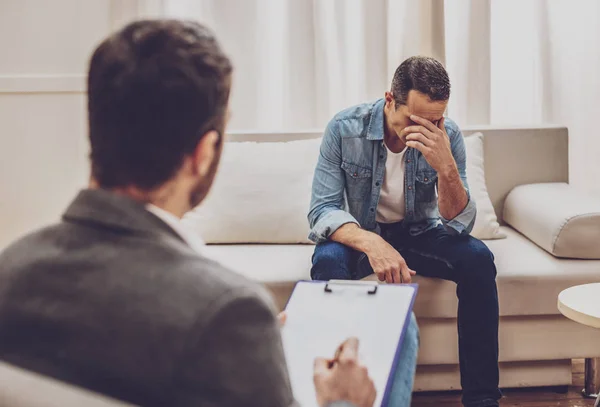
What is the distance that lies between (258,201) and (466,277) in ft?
2.50

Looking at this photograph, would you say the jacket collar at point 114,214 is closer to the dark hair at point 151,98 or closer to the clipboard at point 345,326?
the dark hair at point 151,98

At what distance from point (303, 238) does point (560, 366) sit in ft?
2.80

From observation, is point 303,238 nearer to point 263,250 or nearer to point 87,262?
point 263,250

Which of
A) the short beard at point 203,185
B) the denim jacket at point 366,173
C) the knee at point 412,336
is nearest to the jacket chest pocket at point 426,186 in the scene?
the denim jacket at point 366,173

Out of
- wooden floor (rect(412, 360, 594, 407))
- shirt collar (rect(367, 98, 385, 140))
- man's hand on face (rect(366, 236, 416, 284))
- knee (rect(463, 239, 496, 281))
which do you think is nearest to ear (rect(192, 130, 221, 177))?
man's hand on face (rect(366, 236, 416, 284))

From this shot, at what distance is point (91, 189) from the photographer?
2.33ft

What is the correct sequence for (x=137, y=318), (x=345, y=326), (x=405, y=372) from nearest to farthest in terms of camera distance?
1. (x=137, y=318)
2. (x=405, y=372)
3. (x=345, y=326)

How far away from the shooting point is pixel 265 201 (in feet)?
7.98

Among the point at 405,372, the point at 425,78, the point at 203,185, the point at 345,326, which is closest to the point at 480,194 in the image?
the point at 425,78

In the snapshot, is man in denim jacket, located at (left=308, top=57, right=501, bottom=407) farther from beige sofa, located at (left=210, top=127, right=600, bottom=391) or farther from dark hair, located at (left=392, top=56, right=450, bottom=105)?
beige sofa, located at (left=210, top=127, right=600, bottom=391)

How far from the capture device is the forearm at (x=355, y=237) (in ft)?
6.47

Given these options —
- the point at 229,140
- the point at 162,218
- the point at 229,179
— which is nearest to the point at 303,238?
the point at 229,179

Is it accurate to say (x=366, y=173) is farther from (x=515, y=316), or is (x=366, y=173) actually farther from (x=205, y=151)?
(x=205, y=151)

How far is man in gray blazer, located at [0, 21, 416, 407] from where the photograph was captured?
624 millimetres
